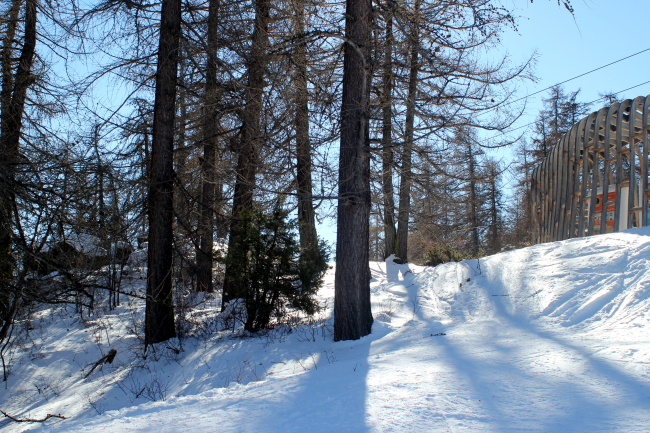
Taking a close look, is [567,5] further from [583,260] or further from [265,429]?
[265,429]

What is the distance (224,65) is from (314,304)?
477 cm

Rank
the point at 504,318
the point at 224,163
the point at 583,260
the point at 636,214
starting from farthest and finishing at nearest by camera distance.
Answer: the point at 636,214 < the point at 224,163 < the point at 583,260 < the point at 504,318

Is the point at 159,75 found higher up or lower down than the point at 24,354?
higher up

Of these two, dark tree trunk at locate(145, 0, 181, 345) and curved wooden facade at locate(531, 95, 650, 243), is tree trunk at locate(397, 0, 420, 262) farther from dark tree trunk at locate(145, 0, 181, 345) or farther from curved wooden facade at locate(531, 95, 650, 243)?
curved wooden facade at locate(531, 95, 650, 243)

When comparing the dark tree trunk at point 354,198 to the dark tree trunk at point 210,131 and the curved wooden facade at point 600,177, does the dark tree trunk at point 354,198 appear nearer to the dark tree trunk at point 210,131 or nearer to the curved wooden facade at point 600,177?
the dark tree trunk at point 210,131

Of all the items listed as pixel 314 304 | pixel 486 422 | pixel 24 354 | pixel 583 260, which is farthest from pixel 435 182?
pixel 24 354

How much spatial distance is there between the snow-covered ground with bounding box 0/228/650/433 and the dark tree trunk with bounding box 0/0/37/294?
2405 mm

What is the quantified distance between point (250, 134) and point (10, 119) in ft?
14.1

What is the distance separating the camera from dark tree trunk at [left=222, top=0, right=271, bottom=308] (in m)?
7.93

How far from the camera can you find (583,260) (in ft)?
24.7

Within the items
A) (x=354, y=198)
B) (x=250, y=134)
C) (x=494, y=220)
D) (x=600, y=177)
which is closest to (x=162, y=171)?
(x=250, y=134)

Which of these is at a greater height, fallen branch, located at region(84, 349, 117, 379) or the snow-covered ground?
the snow-covered ground

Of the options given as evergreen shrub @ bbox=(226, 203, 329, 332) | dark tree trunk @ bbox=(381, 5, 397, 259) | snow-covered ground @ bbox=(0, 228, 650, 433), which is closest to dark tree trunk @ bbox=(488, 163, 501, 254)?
dark tree trunk @ bbox=(381, 5, 397, 259)

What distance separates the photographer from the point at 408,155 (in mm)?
9688
